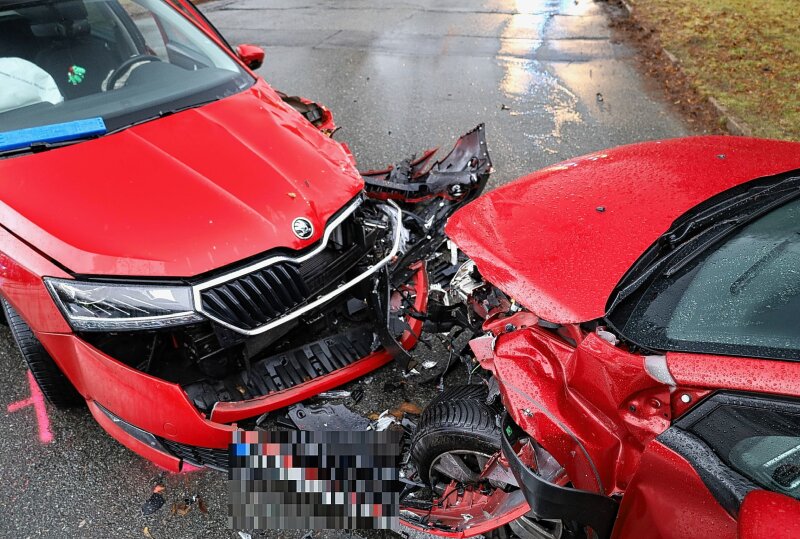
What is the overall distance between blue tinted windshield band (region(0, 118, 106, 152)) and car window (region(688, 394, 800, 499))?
288 centimetres

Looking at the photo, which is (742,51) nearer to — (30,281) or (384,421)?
(384,421)

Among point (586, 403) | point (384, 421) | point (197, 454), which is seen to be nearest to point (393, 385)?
point (384, 421)

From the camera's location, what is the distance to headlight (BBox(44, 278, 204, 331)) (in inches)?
95.0

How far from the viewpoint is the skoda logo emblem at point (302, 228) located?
8.79ft

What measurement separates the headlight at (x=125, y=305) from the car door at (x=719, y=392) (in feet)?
5.41

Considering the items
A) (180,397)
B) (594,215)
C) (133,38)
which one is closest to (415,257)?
(594,215)

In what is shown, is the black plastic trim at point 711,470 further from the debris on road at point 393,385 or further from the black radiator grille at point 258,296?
the debris on road at point 393,385

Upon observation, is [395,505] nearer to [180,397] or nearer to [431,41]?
[180,397]

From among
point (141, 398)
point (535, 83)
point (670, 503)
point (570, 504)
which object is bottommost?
point (535, 83)

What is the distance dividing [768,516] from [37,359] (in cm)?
296

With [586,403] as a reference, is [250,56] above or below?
above

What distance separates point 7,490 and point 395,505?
1.80 m

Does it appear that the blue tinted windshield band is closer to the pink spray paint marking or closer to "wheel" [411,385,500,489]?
the pink spray paint marking

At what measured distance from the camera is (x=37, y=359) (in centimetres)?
288
